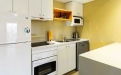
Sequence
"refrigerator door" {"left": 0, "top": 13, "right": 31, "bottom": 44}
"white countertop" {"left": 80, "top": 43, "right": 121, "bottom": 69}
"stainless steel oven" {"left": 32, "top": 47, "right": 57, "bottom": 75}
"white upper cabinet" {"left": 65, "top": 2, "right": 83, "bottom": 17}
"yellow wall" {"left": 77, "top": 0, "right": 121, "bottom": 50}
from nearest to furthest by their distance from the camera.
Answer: "white countertop" {"left": 80, "top": 43, "right": 121, "bottom": 69}, "refrigerator door" {"left": 0, "top": 13, "right": 31, "bottom": 44}, "stainless steel oven" {"left": 32, "top": 47, "right": 57, "bottom": 75}, "yellow wall" {"left": 77, "top": 0, "right": 121, "bottom": 50}, "white upper cabinet" {"left": 65, "top": 2, "right": 83, "bottom": 17}

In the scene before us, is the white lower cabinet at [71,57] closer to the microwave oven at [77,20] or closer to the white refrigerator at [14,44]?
the microwave oven at [77,20]

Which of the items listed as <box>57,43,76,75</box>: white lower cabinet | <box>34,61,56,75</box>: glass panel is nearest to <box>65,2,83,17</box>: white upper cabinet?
<box>57,43,76,75</box>: white lower cabinet

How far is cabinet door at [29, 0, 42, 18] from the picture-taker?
1924mm

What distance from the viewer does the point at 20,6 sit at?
1.74 m

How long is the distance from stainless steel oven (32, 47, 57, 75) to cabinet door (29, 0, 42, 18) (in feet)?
3.04

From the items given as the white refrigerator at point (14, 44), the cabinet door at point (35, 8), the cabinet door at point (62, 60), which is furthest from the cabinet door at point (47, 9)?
the cabinet door at point (62, 60)

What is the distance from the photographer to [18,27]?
1438 mm

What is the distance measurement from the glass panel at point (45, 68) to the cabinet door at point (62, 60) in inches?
7.2

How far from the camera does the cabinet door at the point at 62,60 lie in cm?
222

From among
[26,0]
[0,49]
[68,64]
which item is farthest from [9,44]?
[68,64]

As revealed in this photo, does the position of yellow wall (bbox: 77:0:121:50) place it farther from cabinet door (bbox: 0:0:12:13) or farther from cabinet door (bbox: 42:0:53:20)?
cabinet door (bbox: 0:0:12:13)

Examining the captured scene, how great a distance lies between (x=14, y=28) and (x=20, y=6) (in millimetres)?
602

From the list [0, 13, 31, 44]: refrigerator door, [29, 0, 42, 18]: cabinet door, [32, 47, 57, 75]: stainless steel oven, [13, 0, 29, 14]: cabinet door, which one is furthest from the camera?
[29, 0, 42, 18]: cabinet door

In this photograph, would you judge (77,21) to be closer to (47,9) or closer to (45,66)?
(47,9)
